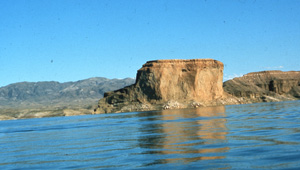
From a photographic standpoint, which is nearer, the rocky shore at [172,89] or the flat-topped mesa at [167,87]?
the rocky shore at [172,89]

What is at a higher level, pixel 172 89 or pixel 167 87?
pixel 167 87

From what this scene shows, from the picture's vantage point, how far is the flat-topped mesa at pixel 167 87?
160 meters

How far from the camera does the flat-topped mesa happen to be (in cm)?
16050

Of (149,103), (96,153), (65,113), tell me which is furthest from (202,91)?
(96,153)

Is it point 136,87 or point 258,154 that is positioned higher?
point 136,87

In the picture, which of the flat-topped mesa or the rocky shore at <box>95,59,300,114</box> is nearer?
the rocky shore at <box>95,59,300,114</box>

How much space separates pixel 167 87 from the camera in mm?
163125

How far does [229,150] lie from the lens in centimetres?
2253

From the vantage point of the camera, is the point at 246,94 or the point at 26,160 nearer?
the point at 26,160

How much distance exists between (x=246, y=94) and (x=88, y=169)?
7078 inches

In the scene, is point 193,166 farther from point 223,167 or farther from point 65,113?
point 65,113

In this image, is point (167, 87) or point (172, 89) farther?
point (172, 89)

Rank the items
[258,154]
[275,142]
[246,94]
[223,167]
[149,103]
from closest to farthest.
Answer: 1. [223,167]
2. [258,154]
3. [275,142]
4. [149,103]
5. [246,94]

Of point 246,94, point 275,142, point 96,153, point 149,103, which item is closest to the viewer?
point 275,142
